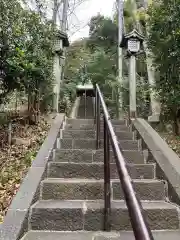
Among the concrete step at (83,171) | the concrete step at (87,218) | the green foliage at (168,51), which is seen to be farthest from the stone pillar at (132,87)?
the concrete step at (87,218)

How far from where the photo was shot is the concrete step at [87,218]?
2.40m

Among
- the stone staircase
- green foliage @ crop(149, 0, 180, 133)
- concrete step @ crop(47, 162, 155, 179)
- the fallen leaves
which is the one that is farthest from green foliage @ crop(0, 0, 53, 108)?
green foliage @ crop(149, 0, 180, 133)

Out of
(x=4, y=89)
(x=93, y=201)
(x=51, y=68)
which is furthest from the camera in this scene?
(x=51, y=68)

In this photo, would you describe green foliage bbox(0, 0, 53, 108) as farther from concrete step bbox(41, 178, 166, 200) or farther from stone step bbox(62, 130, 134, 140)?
concrete step bbox(41, 178, 166, 200)

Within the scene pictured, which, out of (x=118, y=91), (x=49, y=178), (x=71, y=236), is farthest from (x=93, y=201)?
(x=118, y=91)

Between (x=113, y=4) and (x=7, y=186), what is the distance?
11.7 m

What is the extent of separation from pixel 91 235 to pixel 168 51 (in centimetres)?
381

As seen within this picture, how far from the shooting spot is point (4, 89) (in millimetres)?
4688

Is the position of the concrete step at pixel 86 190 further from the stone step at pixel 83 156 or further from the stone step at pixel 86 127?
the stone step at pixel 86 127

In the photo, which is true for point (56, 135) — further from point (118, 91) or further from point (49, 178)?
point (118, 91)

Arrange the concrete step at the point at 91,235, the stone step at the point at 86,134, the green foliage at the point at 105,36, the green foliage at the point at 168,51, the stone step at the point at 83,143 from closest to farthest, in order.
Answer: the concrete step at the point at 91,235, the stone step at the point at 83,143, the stone step at the point at 86,134, the green foliage at the point at 168,51, the green foliage at the point at 105,36

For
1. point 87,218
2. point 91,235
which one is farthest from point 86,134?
point 91,235

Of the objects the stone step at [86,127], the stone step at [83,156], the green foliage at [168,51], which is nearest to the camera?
the stone step at [83,156]

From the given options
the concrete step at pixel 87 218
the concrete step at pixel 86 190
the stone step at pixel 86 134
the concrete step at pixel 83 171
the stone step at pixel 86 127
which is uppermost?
the stone step at pixel 86 127
